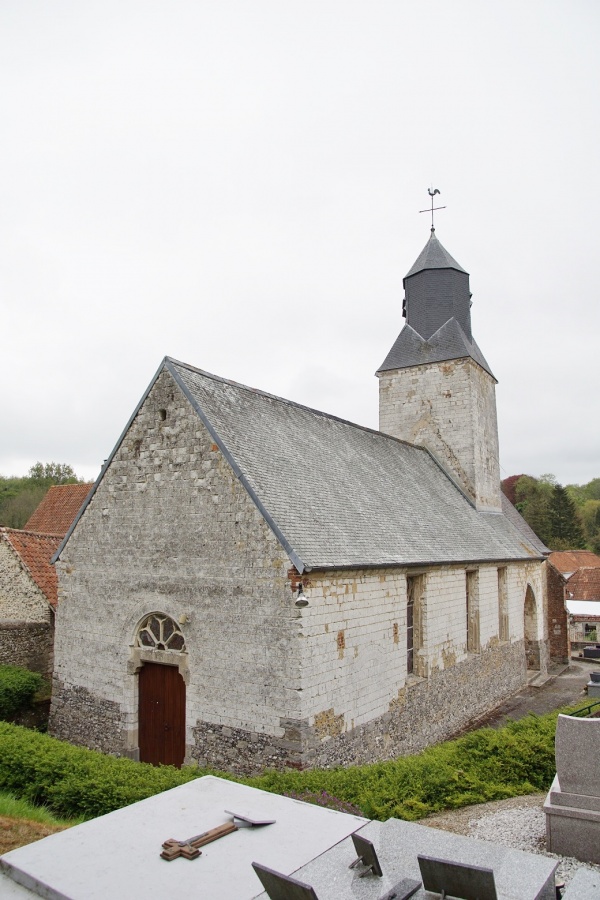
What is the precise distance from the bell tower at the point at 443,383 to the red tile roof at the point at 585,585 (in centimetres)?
1806

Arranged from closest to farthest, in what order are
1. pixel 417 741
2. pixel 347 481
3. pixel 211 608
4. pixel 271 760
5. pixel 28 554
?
pixel 271 760 → pixel 211 608 → pixel 417 741 → pixel 347 481 → pixel 28 554

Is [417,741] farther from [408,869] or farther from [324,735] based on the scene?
[408,869]

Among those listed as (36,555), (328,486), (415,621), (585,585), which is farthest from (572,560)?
(36,555)

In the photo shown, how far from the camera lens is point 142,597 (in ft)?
36.9

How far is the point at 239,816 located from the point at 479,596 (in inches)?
507

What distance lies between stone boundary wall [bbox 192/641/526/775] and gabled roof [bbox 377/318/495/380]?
9.41 m

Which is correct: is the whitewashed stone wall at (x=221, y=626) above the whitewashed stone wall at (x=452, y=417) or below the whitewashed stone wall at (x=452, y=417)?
below

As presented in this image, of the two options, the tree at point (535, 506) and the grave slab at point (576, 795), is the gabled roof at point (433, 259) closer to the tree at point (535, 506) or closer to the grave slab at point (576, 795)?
the grave slab at point (576, 795)

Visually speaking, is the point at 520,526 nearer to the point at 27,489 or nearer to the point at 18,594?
the point at 18,594

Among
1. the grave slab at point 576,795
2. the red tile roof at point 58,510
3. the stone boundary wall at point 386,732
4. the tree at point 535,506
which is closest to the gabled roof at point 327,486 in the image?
the stone boundary wall at point 386,732

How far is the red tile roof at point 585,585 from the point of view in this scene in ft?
120

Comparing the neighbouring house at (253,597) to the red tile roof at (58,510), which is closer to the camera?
the neighbouring house at (253,597)

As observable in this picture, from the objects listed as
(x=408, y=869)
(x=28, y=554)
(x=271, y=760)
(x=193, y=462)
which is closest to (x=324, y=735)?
(x=271, y=760)

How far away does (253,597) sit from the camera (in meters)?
9.82
